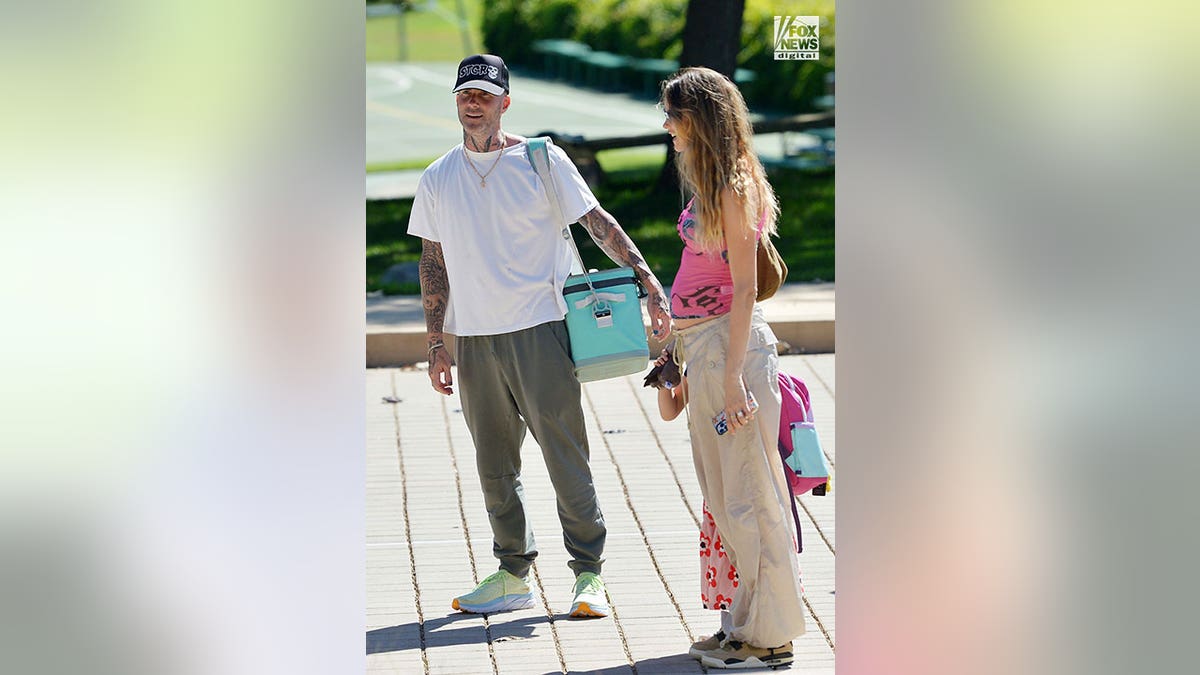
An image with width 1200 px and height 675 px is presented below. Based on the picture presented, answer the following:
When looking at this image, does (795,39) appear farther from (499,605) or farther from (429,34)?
(429,34)

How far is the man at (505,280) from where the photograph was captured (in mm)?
5406

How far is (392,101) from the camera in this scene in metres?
32.3

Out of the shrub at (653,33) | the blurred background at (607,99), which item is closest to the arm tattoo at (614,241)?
the blurred background at (607,99)

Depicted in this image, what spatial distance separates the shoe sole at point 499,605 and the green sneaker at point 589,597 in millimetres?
207

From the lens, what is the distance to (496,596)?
18.8 feet

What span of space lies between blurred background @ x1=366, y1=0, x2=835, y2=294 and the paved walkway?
361 cm

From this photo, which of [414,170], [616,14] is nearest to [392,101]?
[616,14]

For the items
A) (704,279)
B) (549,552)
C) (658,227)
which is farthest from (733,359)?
(658,227)

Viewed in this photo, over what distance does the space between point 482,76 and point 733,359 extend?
137 centimetres

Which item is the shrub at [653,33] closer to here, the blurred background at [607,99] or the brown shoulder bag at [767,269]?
the blurred background at [607,99]

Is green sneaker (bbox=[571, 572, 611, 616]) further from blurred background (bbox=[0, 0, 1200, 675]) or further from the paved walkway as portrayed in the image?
blurred background (bbox=[0, 0, 1200, 675])

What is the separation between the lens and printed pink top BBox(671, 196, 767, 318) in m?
4.89
